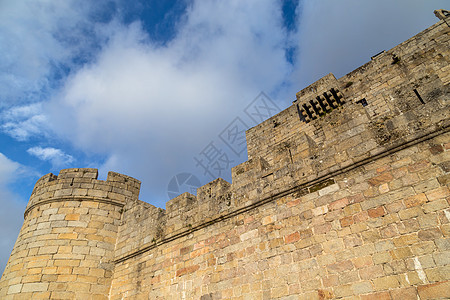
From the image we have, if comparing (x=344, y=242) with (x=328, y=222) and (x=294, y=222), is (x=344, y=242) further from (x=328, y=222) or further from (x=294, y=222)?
(x=294, y=222)

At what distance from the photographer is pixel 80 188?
28.1 feet

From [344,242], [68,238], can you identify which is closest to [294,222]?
[344,242]

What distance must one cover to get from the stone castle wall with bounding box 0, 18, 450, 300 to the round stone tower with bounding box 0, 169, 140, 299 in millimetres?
29

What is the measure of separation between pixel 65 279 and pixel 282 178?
5.76 m

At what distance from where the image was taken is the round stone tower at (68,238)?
280 inches

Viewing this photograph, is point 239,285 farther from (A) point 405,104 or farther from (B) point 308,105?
(B) point 308,105

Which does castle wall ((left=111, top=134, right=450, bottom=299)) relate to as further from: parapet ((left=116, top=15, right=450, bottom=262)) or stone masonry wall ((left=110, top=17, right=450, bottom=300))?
parapet ((left=116, top=15, right=450, bottom=262))

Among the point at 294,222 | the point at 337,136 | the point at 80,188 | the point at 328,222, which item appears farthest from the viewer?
the point at 80,188

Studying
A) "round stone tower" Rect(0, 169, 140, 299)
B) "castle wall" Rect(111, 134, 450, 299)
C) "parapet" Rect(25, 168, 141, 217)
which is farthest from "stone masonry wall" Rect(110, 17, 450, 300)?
"parapet" Rect(25, 168, 141, 217)

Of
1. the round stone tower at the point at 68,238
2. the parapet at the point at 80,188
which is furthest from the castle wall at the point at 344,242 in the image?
the parapet at the point at 80,188

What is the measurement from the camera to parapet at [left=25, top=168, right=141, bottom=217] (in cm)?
846

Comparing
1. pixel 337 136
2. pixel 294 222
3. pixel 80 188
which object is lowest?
pixel 294 222

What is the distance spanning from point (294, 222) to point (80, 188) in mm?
6412

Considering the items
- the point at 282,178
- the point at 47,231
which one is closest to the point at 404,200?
the point at 282,178
